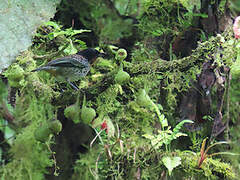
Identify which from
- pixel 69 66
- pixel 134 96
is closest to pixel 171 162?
pixel 134 96

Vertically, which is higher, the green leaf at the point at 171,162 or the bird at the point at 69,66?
the bird at the point at 69,66

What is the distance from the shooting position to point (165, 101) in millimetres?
2094

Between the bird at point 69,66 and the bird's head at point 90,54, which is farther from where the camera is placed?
the bird's head at point 90,54

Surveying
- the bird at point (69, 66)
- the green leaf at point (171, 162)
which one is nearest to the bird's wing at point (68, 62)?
the bird at point (69, 66)

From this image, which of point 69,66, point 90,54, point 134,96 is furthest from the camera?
point 134,96

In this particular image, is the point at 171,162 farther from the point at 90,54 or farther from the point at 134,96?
the point at 90,54

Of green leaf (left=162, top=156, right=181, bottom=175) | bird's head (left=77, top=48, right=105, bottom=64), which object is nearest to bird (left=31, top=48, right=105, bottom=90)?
bird's head (left=77, top=48, right=105, bottom=64)

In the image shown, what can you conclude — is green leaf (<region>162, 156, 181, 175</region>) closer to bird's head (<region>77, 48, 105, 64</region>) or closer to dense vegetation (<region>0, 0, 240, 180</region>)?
dense vegetation (<region>0, 0, 240, 180</region>)

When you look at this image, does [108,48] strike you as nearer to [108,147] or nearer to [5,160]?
[108,147]

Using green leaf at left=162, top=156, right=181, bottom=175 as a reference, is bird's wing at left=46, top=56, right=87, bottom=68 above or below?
above

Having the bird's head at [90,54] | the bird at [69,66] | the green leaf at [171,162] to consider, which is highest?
the bird's head at [90,54]

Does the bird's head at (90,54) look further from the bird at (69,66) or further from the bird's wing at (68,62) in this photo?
the bird's wing at (68,62)

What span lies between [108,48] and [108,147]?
606 millimetres

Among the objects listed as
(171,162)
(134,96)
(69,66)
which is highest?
(69,66)
